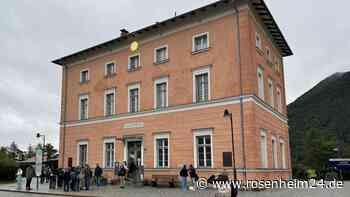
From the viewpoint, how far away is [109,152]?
96.7ft

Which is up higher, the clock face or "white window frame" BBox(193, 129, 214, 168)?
the clock face

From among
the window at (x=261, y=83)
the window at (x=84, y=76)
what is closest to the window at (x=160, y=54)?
the window at (x=261, y=83)

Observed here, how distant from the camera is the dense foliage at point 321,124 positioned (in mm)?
65812

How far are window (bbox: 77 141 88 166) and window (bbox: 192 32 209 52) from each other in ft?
41.2

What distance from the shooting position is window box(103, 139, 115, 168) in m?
29.1

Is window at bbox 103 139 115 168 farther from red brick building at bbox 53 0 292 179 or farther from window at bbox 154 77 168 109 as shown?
window at bbox 154 77 168 109

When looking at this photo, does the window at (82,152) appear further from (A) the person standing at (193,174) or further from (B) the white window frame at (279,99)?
(B) the white window frame at (279,99)

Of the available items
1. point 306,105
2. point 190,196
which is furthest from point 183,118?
point 306,105

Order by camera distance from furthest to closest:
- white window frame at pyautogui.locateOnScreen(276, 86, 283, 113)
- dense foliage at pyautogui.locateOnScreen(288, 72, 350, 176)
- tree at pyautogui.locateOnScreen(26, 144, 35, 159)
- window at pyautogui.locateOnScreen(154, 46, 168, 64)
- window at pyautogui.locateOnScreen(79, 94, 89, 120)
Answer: tree at pyautogui.locateOnScreen(26, 144, 35, 159)
dense foliage at pyautogui.locateOnScreen(288, 72, 350, 176)
window at pyautogui.locateOnScreen(79, 94, 89, 120)
white window frame at pyautogui.locateOnScreen(276, 86, 283, 113)
window at pyautogui.locateOnScreen(154, 46, 168, 64)

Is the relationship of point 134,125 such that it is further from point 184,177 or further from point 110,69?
point 184,177

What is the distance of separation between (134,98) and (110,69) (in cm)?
391

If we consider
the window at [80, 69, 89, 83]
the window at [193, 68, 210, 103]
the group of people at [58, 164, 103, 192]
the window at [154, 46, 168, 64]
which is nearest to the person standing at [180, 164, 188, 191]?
the window at [193, 68, 210, 103]

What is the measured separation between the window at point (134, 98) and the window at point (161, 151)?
3444 millimetres

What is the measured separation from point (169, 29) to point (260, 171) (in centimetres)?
1155
